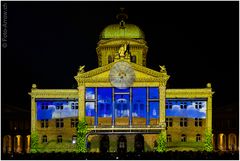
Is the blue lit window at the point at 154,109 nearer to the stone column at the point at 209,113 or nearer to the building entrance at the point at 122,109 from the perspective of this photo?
the building entrance at the point at 122,109

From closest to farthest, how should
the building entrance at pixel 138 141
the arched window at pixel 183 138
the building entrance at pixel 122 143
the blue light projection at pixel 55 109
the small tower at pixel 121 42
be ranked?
the blue light projection at pixel 55 109, the arched window at pixel 183 138, the building entrance at pixel 122 143, the building entrance at pixel 138 141, the small tower at pixel 121 42

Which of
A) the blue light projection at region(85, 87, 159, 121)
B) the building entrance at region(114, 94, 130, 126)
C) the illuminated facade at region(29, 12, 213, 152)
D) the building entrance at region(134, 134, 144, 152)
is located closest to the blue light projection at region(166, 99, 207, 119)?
the illuminated facade at region(29, 12, 213, 152)

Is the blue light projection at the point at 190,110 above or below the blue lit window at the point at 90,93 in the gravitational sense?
below

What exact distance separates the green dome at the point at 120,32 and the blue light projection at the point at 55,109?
12611 millimetres

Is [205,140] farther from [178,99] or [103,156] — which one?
[103,156]

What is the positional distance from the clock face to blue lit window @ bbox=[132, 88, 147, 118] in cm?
130

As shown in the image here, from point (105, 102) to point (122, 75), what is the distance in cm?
380

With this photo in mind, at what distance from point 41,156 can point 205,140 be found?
22475mm

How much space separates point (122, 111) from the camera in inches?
2697

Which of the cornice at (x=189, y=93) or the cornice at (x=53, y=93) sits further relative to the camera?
the cornice at (x=189, y=93)

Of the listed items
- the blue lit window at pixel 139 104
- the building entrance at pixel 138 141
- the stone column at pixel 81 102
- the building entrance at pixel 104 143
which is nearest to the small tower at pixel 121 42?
the blue lit window at pixel 139 104

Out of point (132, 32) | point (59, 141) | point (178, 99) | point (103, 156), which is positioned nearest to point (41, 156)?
point (103, 156)

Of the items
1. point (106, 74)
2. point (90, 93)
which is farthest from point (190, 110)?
point (90, 93)

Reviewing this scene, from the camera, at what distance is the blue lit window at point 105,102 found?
68.4m
